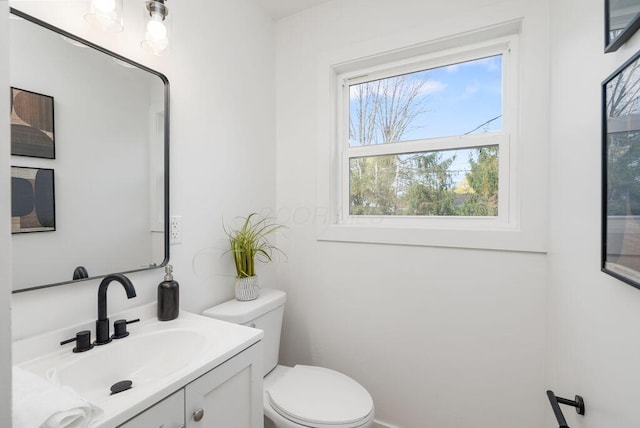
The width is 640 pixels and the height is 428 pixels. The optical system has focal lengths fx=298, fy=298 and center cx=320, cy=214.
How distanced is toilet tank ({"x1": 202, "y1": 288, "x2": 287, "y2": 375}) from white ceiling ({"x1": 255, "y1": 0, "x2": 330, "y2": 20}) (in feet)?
5.41

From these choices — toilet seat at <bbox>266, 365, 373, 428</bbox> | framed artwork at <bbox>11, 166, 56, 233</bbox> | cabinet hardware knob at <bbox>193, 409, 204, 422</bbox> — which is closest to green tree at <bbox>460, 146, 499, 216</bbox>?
toilet seat at <bbox>266, 365, 373, 428</bbox>

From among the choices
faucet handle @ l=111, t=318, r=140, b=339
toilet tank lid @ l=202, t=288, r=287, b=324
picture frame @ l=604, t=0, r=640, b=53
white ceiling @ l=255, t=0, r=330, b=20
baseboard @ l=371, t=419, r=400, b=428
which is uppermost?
white ceiling @ l=255, t=0, r=330, b=20

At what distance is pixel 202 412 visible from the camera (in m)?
0.85

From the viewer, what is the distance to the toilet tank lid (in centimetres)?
132

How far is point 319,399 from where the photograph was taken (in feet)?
4.12

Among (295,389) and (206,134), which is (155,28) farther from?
(295,389)

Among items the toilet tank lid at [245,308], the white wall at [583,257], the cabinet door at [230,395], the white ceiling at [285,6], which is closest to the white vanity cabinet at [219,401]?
the cabinet door at [230,395]

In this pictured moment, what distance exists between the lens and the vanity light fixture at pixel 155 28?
1.08 meters

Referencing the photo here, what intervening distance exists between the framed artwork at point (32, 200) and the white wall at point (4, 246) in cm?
69

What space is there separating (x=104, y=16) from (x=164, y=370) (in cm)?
119

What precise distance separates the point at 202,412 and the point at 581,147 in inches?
52.8

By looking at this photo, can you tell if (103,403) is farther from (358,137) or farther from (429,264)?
(358,137)

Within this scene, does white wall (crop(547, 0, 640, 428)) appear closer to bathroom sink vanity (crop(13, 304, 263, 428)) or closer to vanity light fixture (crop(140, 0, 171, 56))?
bathroom sink vanity (crop(13, 304, 263, 428))

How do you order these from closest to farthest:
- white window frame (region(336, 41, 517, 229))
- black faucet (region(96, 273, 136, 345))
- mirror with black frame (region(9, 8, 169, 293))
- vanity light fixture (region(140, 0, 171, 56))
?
mirror with black frame (region(9, 8, 169, 293)), black faucet (region(96, 273, 136, 345)), vanity light fixture (region(140, 0, 171, 56)), white window frame (region(336, 41, 517, 229))
